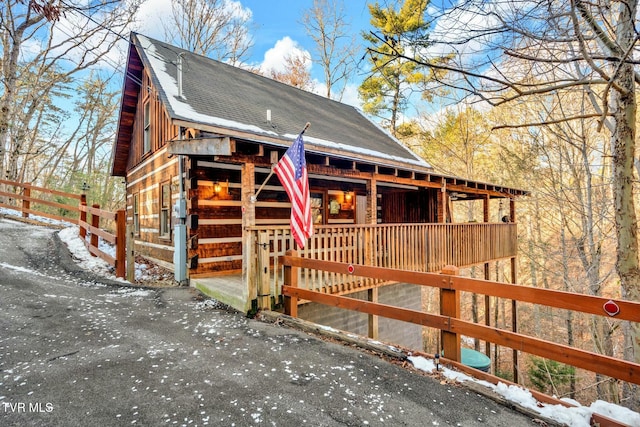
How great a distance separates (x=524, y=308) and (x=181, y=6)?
1103 inches

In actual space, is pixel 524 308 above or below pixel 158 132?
below

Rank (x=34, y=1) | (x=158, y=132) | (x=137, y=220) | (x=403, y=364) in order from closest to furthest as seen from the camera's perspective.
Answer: (x=34, y=1)
(x=403, y=364)
(x=158, y=132)
(x=137, y=220)

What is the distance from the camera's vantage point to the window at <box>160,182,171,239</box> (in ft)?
27.4

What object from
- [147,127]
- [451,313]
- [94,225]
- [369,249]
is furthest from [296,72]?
[451,313]

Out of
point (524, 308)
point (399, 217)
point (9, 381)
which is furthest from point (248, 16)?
point (524, 308)

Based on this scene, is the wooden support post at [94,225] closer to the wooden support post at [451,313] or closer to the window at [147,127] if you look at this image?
the window at [147,127]

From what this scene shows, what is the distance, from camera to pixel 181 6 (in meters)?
18.1

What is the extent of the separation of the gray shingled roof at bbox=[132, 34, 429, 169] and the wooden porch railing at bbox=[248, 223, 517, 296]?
2.63 meters

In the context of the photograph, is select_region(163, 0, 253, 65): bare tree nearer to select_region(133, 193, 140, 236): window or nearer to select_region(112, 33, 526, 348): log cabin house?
select_region(112, 33, 526, 348): log cabin house

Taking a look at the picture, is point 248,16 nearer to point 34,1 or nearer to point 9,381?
point 34,1

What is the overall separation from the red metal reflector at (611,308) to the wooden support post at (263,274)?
378cm

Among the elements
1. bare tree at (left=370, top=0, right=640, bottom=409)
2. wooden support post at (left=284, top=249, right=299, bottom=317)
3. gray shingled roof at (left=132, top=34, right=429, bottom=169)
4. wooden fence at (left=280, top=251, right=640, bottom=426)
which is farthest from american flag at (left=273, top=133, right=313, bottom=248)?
gray shingled roof at (left=132, top=34, right=429, bottom=169)

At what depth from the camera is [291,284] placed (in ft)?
15.8

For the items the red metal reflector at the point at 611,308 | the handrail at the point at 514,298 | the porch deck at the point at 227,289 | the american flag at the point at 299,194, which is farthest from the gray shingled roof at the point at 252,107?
the red metal reflector at the point at 611,308
